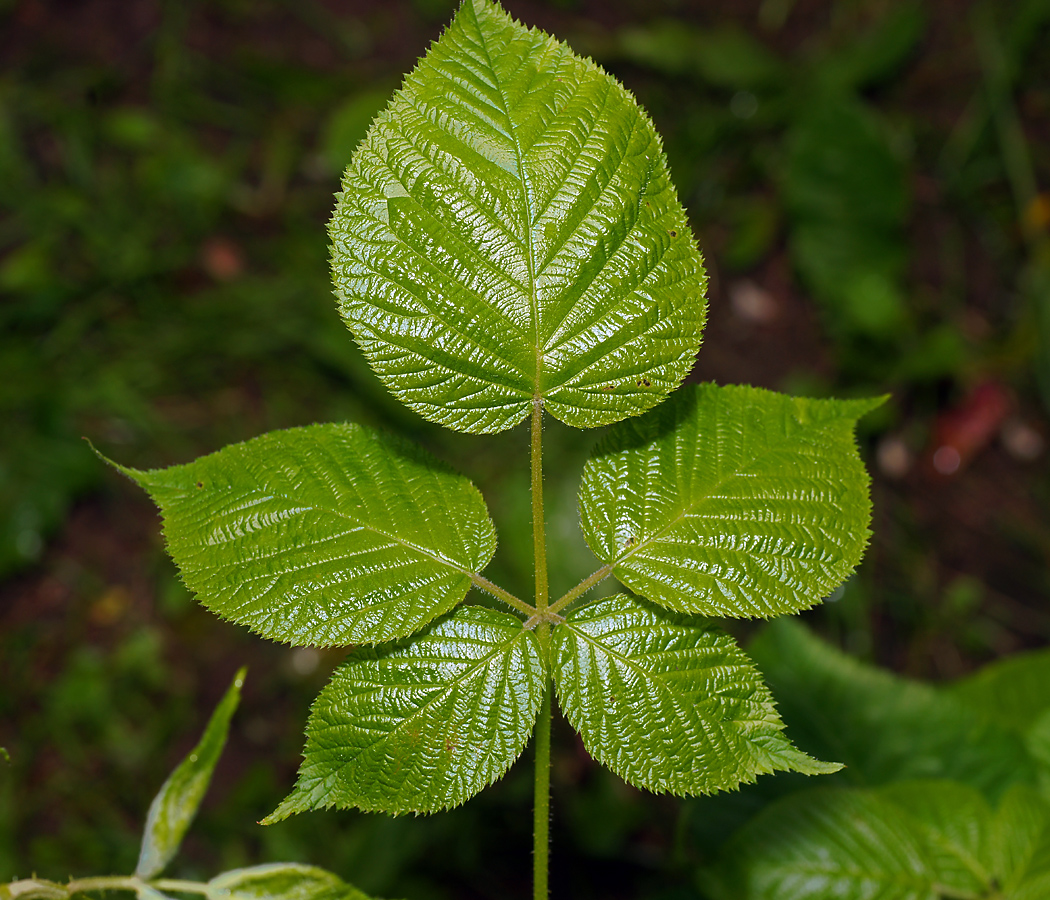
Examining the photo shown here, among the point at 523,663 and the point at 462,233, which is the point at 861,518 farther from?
the point at 462,233

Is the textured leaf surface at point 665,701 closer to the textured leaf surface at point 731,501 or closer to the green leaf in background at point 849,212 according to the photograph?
the textured leaf surface at point 731,501

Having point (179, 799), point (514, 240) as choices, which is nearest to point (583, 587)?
point (514, 240)

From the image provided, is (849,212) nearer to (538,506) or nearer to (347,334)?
(347,334)

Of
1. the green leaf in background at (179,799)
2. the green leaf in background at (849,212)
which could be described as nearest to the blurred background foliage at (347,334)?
the green leaf in background at (849,212)

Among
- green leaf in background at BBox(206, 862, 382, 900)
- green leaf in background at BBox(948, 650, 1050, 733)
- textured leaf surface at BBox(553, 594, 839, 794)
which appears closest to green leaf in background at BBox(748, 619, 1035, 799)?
green leaf in background at BBox(948, 650, 1050, 733)

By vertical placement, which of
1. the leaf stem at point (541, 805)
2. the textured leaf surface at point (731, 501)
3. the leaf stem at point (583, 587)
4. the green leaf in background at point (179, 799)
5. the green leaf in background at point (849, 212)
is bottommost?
the green leaf in background at point (179, 799)

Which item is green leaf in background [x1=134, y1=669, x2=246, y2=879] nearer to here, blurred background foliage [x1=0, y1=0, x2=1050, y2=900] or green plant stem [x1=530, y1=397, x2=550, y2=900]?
green plant stem [x1=530, y1=397, x2=550, y2=900]
